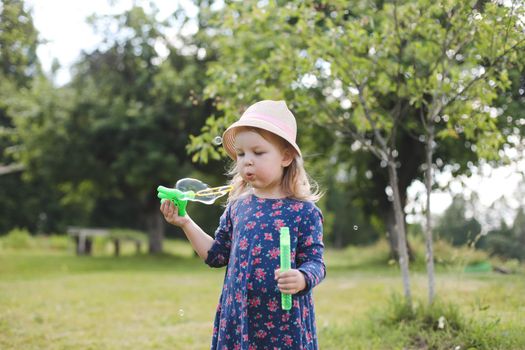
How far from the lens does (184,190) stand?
276 cm

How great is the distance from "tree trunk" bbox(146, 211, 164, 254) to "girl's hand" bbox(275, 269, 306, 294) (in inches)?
676

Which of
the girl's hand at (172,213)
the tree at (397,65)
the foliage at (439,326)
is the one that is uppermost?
the tree at (397,65)

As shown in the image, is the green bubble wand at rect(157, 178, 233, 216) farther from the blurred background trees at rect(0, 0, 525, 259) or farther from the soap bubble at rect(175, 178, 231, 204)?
the blurred background trees at rect(0, 0, 525, 259)

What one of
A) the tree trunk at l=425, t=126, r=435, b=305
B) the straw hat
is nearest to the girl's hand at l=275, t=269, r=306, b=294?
the straw hat

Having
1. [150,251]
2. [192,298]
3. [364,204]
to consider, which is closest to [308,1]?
[192,298]

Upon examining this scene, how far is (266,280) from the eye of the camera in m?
2.38

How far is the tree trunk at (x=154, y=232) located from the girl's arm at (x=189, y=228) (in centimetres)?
1650

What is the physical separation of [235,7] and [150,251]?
14624 millimetres

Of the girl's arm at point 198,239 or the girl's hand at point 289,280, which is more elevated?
the girl's arm at point 198,239

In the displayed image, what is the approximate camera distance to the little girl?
2.38 metres

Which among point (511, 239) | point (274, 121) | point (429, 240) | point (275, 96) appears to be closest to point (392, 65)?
point (275, 96)

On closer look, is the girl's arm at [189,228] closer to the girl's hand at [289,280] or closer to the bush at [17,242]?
the girl's hand at [289,280]

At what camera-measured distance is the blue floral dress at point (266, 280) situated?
7.80 ft

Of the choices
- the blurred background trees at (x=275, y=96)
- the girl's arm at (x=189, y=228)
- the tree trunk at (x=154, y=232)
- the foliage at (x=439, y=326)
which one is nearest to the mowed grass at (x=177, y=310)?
the foliage at (x=439, y=326)
